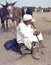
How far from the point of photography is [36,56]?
795cm

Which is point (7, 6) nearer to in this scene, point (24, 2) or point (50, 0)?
point (24, 2)

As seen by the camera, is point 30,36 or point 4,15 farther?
point 4,15

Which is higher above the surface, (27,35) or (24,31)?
(24,31)

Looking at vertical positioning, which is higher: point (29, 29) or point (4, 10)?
point (29, 29)

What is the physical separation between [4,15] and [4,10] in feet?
0.79

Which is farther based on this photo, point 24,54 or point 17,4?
point 17,4

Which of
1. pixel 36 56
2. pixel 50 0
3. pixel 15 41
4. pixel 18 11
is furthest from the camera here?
pixel 18 11

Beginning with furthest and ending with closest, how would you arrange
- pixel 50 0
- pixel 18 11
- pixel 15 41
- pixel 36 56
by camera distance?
1. pixel 18 11
2. pixel 50 0
3. pixel 15 41
4. pixel 36 56

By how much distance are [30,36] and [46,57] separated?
2.39 feet

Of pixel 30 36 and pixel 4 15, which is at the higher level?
pixel 30 36

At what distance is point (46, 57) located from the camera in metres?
7.99

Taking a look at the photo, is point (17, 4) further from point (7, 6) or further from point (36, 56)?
point (36, 56)

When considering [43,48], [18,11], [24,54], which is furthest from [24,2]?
[24,54]

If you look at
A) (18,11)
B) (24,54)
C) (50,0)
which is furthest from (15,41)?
(18,11)
